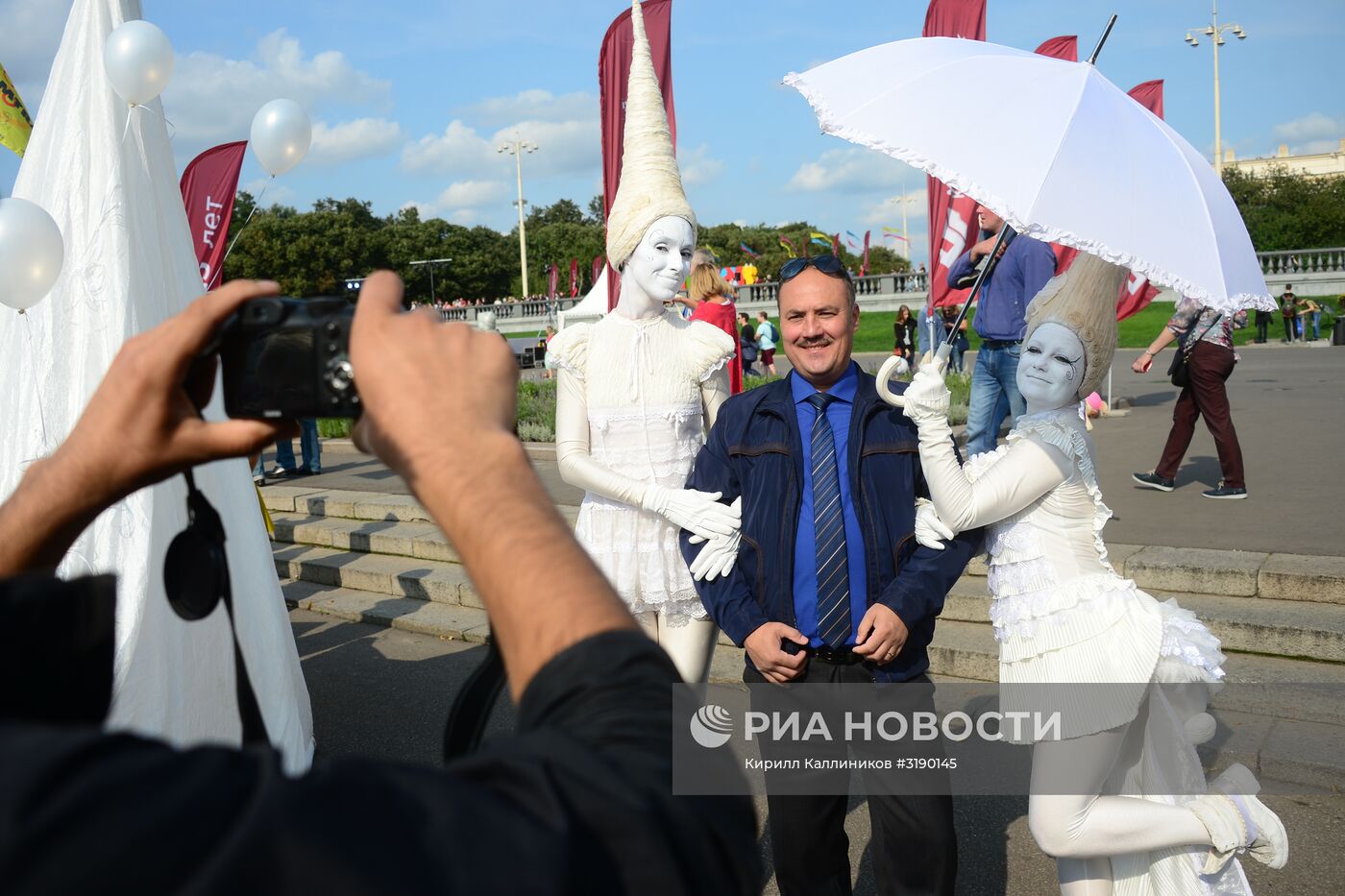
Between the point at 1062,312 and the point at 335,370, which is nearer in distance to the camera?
the point at 335,370

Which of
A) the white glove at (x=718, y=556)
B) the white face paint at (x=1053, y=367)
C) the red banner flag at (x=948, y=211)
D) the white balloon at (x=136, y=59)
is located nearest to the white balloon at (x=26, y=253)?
the white balloon at (x=136, y=59)

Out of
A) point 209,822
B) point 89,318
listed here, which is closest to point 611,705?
point 209,822

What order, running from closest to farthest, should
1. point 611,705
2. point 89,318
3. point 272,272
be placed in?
1. point 611,705
2. point 89,318
3. point 272,272

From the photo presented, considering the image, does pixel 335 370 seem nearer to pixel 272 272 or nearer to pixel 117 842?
pixel 117 842

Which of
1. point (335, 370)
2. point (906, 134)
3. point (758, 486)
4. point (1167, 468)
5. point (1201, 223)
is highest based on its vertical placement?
point (906, 134)

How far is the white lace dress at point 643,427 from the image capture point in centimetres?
367

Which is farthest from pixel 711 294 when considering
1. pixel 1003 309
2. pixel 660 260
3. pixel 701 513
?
pixel 701 513

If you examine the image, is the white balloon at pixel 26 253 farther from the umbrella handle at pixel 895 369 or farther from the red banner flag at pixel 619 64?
the red banner flag at pixel 619 64

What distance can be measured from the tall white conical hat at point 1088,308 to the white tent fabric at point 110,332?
3.14m

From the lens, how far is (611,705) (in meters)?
0.82

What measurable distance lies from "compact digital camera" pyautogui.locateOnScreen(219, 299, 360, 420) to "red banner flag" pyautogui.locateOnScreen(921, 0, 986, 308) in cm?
837

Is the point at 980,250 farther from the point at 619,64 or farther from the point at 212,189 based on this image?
the point at 212,189

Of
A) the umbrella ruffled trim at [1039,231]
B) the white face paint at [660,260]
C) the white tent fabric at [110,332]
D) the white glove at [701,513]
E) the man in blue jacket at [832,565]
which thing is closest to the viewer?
the umbrella ruffled trim at [1039,231]

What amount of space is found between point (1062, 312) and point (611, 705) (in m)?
2.55
